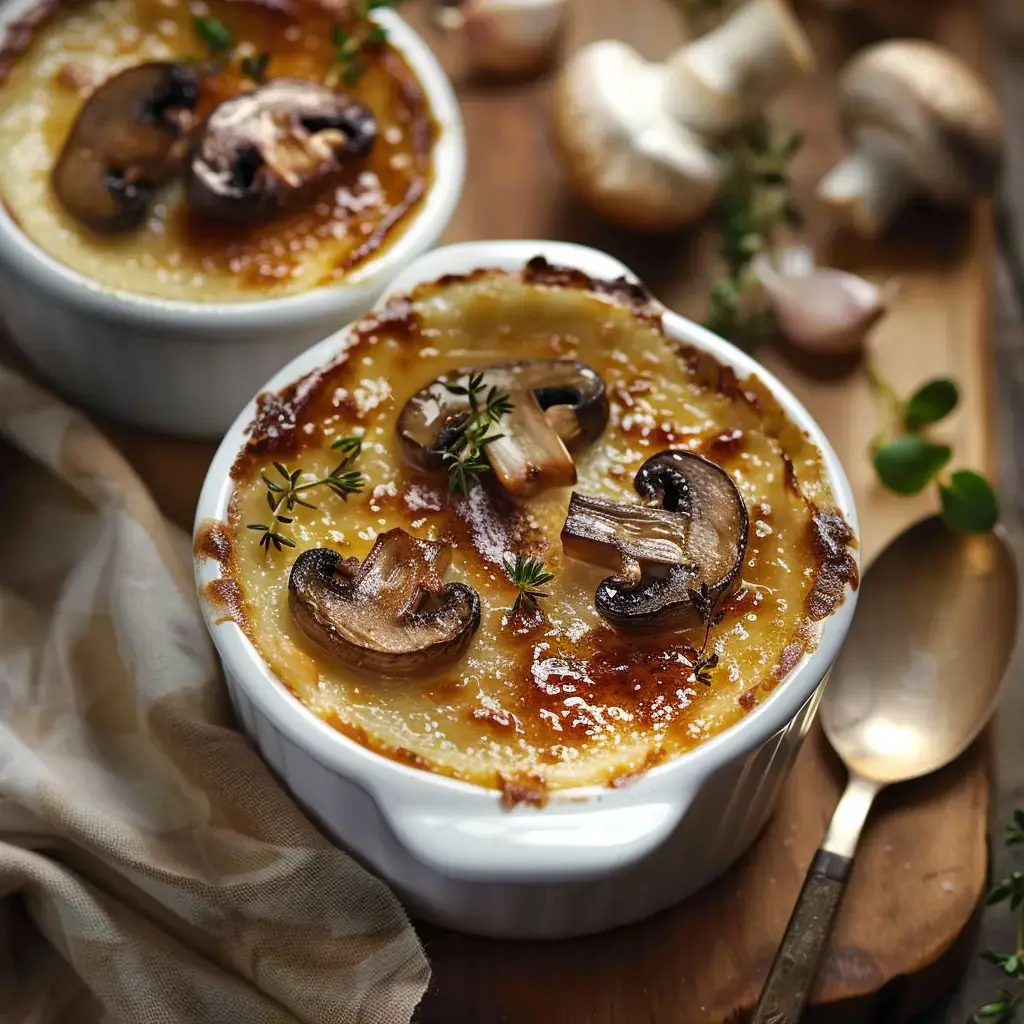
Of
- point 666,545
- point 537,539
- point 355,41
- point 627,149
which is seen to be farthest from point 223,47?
point 666,545

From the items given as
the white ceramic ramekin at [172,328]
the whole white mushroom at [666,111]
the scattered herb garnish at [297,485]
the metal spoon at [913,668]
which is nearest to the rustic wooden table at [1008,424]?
the metal spoon at [913,668]

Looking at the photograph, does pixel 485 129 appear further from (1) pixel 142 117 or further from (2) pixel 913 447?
(2) pixel 913 447

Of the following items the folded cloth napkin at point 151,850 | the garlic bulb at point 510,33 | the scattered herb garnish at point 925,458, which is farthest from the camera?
the garlic bulb at point 510,33

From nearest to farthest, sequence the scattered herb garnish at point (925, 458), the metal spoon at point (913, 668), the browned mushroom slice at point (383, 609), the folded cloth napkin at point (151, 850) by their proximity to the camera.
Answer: the browned mushroom slice at point (383, 609)
the folded cloth napkin at point (151, 850)
the metal spoon at point (913, 668)
the scattered herb garnish at point (925, 458)

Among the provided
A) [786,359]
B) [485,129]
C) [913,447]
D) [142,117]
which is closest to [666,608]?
[913,447]

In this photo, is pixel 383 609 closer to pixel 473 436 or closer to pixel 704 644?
pixel 473 436

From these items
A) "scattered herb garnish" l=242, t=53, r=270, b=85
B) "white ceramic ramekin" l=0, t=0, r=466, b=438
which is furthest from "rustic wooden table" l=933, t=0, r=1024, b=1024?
"scattered herb garnish" l=242, t=53, r=270, b=85

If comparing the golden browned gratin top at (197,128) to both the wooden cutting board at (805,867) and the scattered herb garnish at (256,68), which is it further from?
the wooden cutting board at (805,867)
